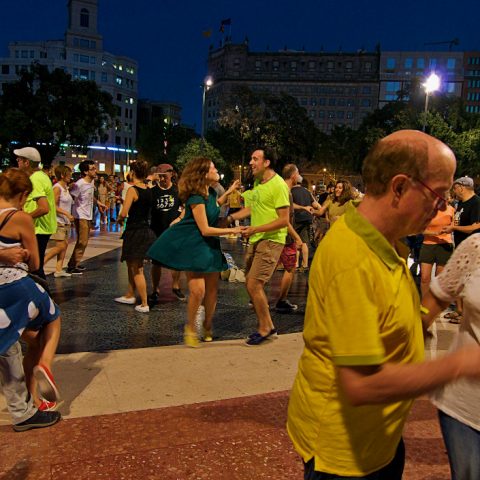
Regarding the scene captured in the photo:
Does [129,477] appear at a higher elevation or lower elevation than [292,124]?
lower

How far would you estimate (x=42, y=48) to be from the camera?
110 metres

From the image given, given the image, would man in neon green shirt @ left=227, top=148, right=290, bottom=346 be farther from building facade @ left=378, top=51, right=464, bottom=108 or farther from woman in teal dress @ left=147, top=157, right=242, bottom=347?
building facade @ left=378, top=51, right=464, bottom=108

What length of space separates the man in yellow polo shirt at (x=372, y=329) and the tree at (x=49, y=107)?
40080mm

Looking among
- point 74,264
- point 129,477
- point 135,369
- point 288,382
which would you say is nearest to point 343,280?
point 129,477

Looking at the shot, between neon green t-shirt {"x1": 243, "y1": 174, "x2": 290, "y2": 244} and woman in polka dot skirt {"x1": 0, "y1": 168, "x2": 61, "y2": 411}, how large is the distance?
2769 millimetres

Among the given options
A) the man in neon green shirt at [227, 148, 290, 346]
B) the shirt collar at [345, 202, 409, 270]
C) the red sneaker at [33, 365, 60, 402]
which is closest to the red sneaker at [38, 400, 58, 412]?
the red sneaker at [33, 365, 60, 402]

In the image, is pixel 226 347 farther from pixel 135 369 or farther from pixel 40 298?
pixel 40 298

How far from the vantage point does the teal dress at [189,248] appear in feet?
17.9

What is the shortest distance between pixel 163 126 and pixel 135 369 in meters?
77.9

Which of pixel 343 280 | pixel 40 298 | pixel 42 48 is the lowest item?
pixel 40 298

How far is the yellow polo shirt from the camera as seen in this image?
1.41 metres

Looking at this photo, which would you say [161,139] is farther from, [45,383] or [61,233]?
[45,383]

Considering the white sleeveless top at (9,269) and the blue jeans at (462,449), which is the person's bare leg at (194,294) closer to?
the white sleeveless top at (9,269)

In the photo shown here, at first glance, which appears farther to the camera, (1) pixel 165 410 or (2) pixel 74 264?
(2) pixel 74 264
